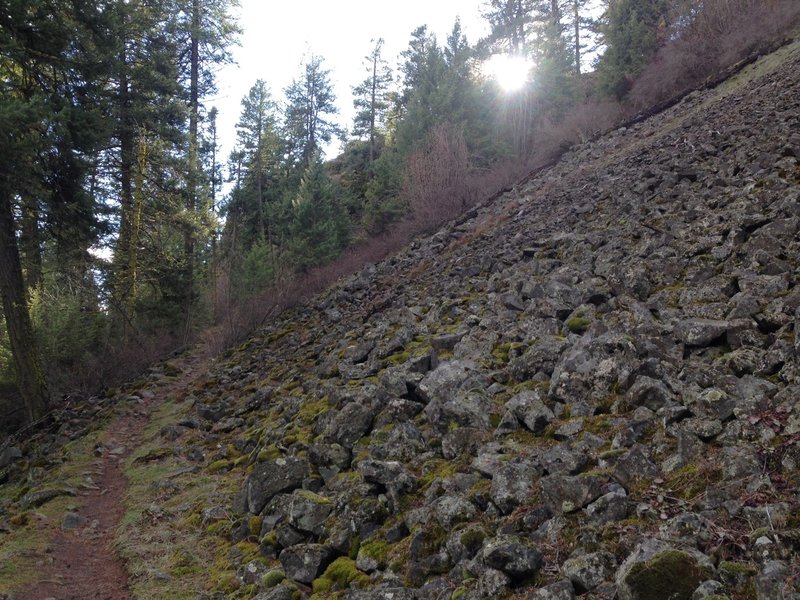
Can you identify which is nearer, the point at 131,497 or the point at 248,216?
the point at 131,497

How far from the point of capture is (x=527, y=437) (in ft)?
17.0

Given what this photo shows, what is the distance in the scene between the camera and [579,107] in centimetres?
2891

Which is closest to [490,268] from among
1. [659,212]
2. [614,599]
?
[659,212]

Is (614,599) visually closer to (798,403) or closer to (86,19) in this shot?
(798,403)

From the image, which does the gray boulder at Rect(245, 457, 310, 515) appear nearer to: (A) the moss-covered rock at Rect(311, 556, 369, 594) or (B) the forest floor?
(B) the forest floor

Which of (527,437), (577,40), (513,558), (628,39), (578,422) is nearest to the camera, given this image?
(513,558)

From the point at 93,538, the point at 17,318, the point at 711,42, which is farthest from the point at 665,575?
the point at 711,42

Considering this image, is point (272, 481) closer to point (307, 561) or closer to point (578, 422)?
point (307, 561)

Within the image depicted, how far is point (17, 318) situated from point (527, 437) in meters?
10.4

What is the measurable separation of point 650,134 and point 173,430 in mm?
16535

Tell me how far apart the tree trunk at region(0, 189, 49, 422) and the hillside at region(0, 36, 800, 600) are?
36.3 inches

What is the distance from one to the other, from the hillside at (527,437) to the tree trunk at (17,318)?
921mm

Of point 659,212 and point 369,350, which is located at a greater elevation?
point 659,212

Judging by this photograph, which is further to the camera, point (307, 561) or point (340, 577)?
point (307, 561)
